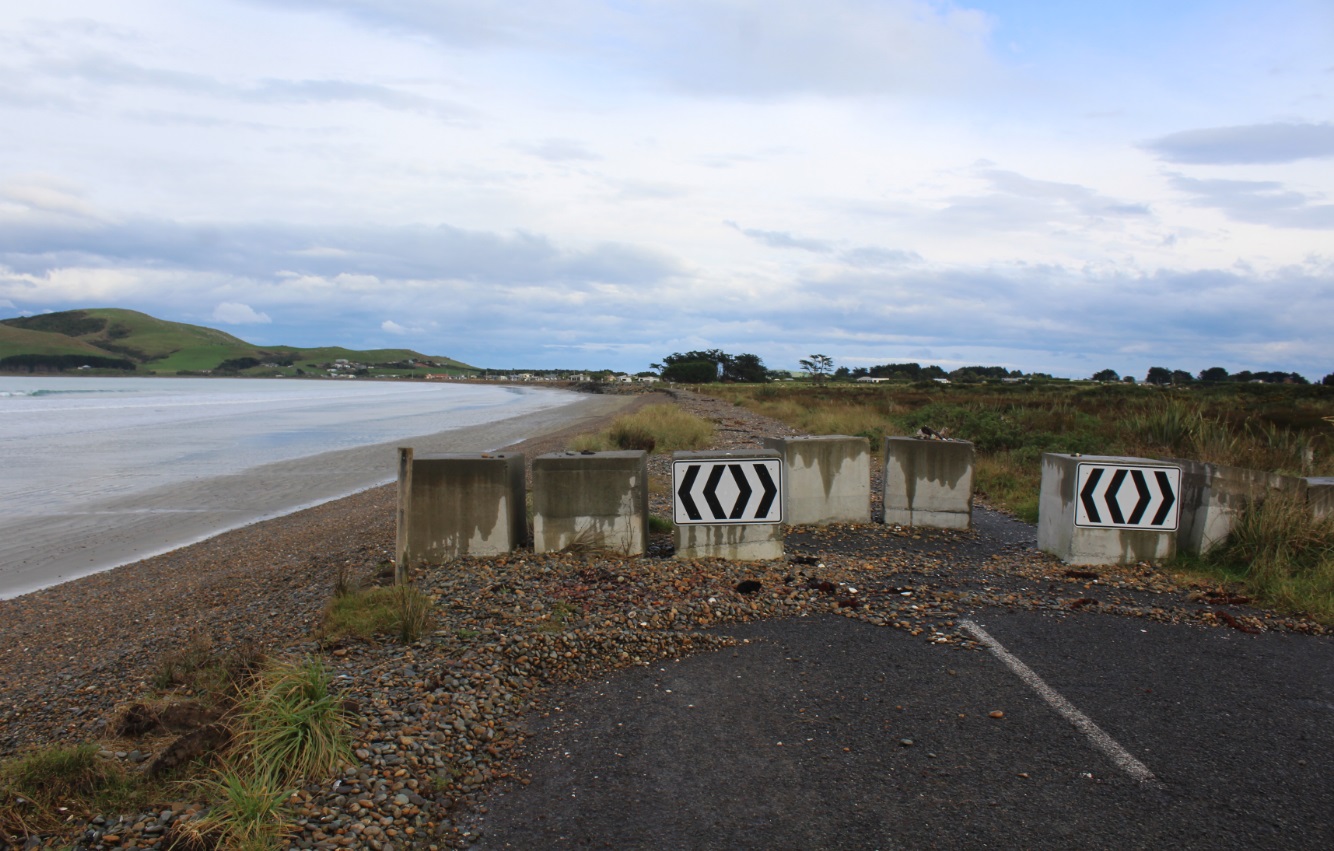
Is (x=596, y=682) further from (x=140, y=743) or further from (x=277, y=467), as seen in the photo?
(x=277, y=467)

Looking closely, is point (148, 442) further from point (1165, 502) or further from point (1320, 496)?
point (1320, 496)

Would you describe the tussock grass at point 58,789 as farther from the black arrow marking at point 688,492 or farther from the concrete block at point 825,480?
the concrete block at point 825,480

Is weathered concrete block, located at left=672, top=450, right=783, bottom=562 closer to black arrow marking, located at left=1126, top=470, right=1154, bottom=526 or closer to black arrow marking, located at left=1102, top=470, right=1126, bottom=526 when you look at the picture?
black arrow marking, located at left=1102, top=470, right=1126, bottom=526

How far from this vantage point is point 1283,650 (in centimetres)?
592

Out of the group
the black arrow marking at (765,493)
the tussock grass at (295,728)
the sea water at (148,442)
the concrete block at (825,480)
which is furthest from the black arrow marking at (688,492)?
the sea water at (148,442)

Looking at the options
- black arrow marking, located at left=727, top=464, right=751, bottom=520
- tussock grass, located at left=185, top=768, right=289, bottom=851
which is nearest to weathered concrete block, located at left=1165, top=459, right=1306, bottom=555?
black arrow marking, located at left=727, top=464, right=751, bottom=520

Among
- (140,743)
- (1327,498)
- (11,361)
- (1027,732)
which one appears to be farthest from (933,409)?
(11,361)

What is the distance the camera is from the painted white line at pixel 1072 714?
406 cm

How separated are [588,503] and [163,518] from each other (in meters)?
11.6

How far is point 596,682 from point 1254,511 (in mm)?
6930

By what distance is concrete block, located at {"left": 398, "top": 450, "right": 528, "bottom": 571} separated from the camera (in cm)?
786

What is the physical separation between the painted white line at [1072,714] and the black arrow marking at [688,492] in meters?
2.67

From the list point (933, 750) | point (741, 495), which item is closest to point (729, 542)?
point (741, 495)

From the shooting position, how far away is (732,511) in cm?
791
